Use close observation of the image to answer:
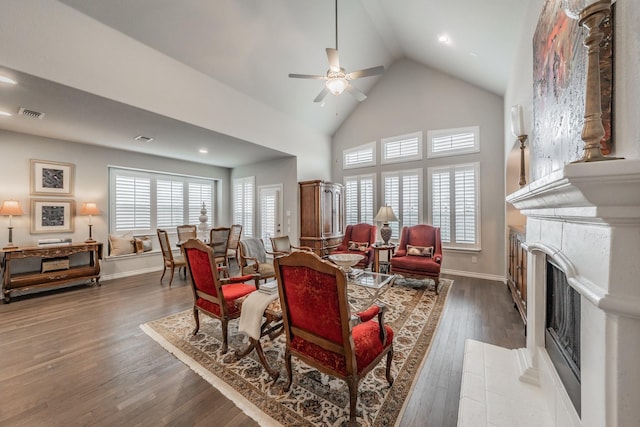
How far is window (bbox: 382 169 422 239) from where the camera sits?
222 inches

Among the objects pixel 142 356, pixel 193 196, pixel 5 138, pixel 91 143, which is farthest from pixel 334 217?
pixel 5 138

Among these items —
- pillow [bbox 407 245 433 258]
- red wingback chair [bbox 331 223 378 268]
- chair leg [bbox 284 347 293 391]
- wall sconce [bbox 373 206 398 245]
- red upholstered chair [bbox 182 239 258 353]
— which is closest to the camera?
chair leg [bbox 284 347 293 391]

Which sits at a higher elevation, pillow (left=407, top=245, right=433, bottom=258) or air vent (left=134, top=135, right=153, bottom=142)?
air vent (left=134, top=135, right=153, bottom=142)

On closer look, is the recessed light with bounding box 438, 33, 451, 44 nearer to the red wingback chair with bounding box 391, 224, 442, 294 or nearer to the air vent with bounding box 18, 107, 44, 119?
the red wingback chair with bounding box 391, 224, 442, 294

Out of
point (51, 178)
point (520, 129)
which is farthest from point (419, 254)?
point (51, 178)

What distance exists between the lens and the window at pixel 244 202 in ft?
23.1

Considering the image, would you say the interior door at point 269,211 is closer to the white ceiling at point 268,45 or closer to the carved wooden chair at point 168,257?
the white ceiling at point 268,45

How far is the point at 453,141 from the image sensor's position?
5250 mm

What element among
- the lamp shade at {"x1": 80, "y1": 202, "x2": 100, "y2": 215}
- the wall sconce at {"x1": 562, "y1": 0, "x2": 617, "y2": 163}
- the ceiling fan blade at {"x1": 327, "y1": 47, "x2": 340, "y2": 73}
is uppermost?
the ceiling fan blade at {"x1": 327, "y1": 47, "x2": 340, "y2": 73}

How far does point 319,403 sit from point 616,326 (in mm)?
1708

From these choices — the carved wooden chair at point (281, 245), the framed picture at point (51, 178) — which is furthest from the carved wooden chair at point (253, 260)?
the framed picture at point (51, 178)

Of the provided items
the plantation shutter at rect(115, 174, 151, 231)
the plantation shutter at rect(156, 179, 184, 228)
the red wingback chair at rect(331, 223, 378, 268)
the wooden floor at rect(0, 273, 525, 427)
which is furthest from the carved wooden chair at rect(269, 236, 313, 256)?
the plantation shutter at rect(115, 174, 151, 231)

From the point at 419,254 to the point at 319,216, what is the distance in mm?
2259

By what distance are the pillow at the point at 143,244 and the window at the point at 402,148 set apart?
5928mm
